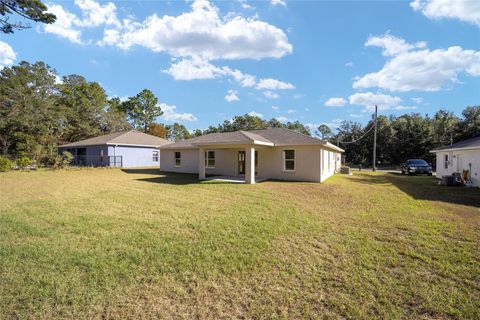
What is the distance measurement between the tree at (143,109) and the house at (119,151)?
74.6 ft

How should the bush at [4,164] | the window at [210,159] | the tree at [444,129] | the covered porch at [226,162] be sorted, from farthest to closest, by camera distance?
the tree at [444,129], the bush at [4,164], the window at [210,159], the covered porch at [226,162]

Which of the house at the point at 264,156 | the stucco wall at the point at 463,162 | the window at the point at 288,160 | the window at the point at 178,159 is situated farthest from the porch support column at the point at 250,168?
the stucco wall at the point at 463,162

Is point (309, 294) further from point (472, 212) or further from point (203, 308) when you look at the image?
point (472, 212)

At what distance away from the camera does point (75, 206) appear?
8.25 meters

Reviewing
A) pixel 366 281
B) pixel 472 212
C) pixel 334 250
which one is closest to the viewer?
pixel 366 281

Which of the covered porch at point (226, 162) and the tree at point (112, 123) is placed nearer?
the covered porch at point (226, 162)

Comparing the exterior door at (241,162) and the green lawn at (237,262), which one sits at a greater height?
the exterior door at (241,162)

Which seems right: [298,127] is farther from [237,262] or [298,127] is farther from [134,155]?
[237,262]

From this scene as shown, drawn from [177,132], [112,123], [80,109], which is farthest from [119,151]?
[177,132]

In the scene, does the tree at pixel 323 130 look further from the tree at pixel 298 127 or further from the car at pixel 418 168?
the car at pixel 418 168

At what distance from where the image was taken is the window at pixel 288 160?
15.8 meters

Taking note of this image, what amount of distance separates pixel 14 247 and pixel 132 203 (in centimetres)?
390

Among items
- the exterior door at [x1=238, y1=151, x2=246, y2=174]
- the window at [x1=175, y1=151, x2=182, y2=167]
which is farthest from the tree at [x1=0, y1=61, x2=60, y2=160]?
the exterior door at [x1=238, y1=151, x2=246, y2=174]

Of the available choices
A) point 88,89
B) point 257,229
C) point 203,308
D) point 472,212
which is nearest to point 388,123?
point 472,212
